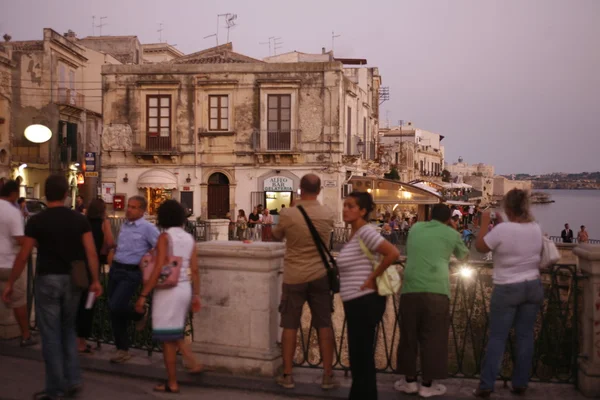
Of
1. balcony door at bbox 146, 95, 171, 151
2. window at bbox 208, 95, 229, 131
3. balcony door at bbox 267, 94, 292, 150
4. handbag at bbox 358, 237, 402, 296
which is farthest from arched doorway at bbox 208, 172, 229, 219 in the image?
handbag at bbox 358, 237, 402, 296

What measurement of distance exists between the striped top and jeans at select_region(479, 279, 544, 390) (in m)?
1.21

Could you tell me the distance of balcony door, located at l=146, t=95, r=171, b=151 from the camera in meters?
29.2

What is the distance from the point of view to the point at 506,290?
5.81 meters

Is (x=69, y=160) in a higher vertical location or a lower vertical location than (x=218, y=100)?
lower

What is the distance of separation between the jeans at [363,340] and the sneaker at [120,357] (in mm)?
2522

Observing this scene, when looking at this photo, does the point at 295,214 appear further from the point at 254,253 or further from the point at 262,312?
the point at 262,312

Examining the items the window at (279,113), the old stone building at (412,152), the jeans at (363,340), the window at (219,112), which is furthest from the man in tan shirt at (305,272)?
the old stone building at (412,152)

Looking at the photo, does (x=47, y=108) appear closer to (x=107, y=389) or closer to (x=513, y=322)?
(x=107, y=389)

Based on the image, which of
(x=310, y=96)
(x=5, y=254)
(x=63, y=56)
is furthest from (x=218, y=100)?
(x=5, y=254)

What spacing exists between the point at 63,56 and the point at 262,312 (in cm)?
3391

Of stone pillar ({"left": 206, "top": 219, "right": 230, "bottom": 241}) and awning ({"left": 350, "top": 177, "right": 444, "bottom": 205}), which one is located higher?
awning ({"left": 350, "top": 177, "right": 444, "bottom": 205})

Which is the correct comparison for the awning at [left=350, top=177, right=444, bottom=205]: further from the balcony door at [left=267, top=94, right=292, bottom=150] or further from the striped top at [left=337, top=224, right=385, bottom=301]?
the striped top at [left=337, top=224, right=385, bottom=301]

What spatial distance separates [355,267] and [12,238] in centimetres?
361

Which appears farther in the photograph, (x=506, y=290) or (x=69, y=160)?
(x=69, y=160)
